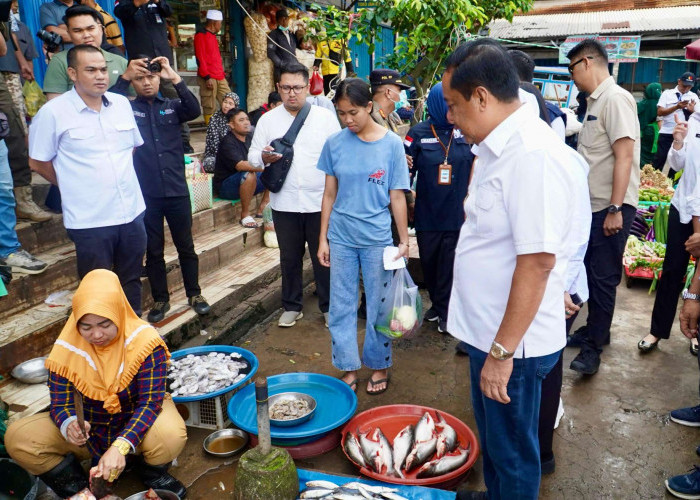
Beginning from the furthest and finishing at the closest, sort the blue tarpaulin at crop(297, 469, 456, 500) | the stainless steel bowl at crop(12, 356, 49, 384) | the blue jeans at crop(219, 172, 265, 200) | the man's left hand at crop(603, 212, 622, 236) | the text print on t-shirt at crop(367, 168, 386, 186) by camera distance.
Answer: the blue jeans at crop(219, 172, 265, 200) → the man's left hand at crop(603, 212, 622, 236) → the text print on t-shirt at crop(367, 168, 386, 186) → the stainless steel bowl at crop(12, 356, 49, 384) → the blue tarpaulin at crop(297, 469, 456, 500)

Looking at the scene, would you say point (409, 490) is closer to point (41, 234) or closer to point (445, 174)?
point (445, 174)

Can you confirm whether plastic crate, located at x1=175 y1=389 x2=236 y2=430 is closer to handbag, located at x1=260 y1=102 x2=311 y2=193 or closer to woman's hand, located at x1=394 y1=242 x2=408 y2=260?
woman's hand, located at x1=394 y1=242 x2=408 y2=260

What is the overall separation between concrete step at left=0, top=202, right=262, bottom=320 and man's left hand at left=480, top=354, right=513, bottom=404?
3766 mm

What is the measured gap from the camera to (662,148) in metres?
11.5

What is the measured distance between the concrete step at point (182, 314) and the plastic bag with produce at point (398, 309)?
1924mm

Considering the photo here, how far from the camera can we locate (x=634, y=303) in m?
6.15

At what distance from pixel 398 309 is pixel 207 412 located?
151 centimetres

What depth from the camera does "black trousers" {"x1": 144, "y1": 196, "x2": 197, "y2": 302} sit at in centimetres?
494

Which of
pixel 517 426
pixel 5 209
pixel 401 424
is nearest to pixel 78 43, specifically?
pixel 5 209

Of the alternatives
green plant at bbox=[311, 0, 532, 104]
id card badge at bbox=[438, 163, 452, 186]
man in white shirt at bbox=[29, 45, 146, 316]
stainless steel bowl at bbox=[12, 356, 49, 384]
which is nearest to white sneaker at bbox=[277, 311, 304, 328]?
man in white shirt at bbox=[29, 45, 146, 316]

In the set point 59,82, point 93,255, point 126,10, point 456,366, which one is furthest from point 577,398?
point 126,10

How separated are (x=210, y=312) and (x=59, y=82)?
2.58 m

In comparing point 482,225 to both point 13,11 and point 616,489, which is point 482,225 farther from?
point 13,11

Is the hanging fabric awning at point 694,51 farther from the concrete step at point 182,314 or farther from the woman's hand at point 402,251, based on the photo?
the woman's hand at point 402,251
